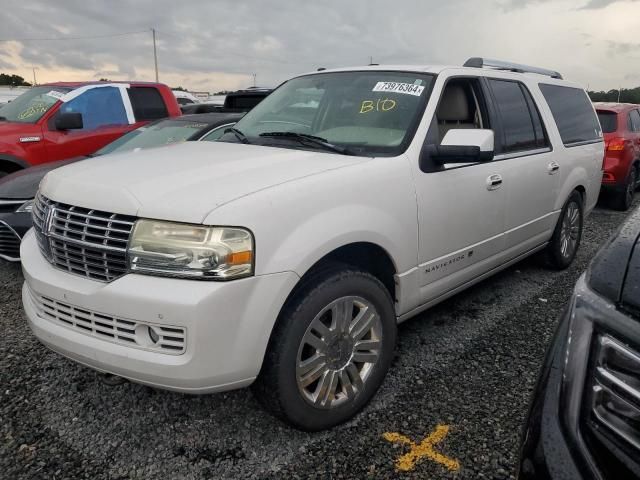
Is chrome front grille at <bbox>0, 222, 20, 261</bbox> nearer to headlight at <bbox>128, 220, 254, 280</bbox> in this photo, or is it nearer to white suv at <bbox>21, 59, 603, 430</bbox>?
white suv at <bbox>21, 59, 603, 430</bbox>

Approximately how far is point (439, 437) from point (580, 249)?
411 centimetres

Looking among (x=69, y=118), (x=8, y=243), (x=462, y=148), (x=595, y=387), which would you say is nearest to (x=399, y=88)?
(x=462, y=148)

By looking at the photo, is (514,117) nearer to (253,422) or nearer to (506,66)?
(506,66)

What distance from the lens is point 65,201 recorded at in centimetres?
229

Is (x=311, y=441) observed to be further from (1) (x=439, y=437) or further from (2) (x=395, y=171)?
(2) (x=395, y=171)

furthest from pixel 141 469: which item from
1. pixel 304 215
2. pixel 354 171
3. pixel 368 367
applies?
pixel 354 171

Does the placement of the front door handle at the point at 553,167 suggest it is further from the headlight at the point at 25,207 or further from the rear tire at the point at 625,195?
the rear tire at the point at 625,195

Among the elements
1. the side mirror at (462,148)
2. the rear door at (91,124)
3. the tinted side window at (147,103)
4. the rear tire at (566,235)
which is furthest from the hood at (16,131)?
the rear tire at (566,235)

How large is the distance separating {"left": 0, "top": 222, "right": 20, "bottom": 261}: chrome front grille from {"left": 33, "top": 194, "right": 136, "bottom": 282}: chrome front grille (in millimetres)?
2158

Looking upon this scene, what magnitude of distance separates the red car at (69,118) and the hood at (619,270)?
20.8 ft

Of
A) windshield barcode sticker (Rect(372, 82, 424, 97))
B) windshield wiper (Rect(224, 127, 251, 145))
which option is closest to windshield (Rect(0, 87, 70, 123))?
windshield wiper (Rect(224, 127, 251, 145))

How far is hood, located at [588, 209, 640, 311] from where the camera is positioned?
1212 millimetres

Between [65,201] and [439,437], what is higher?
[65,201]

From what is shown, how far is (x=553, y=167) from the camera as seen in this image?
413cm
